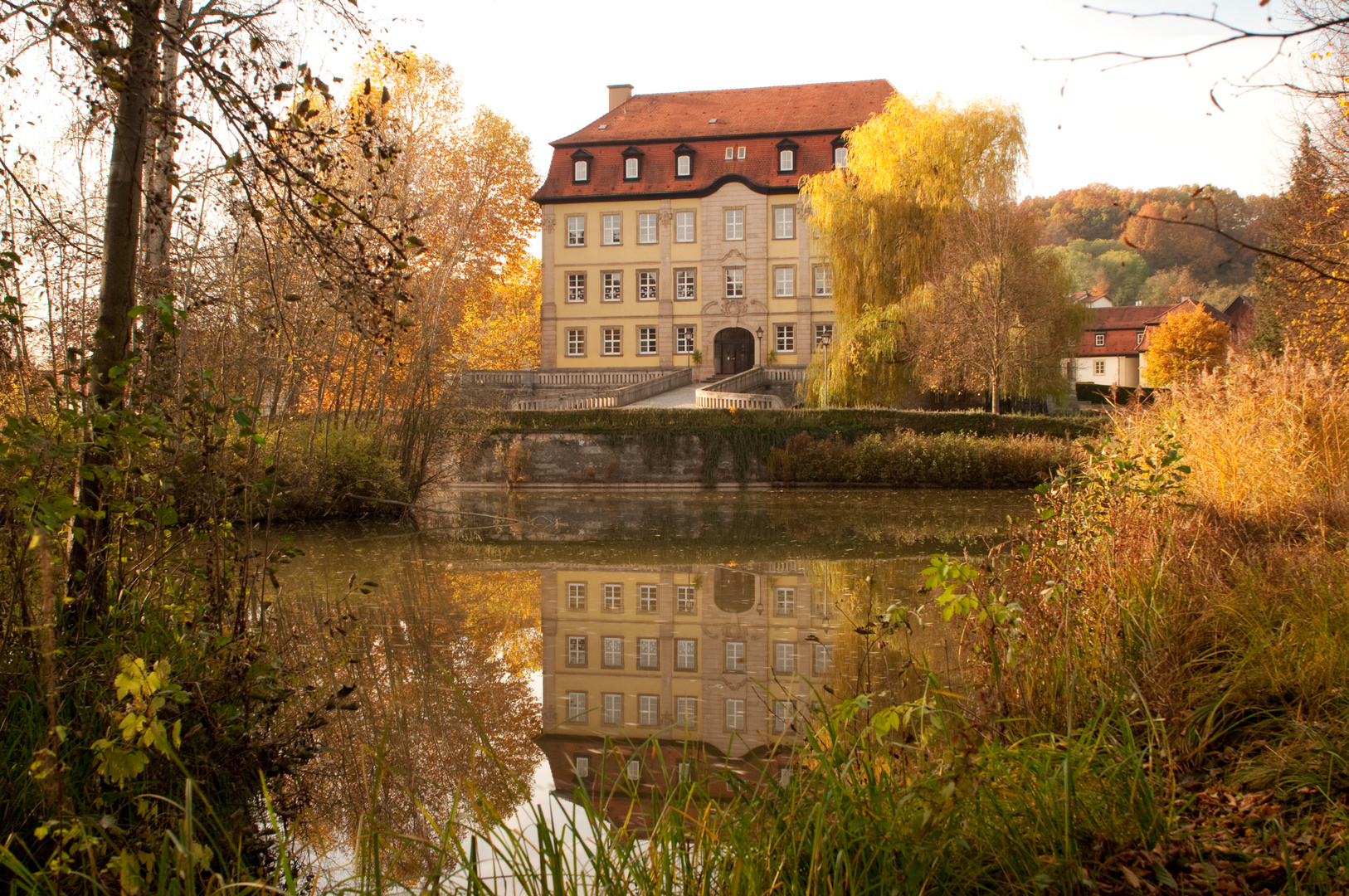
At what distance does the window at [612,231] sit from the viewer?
41531 millimetres

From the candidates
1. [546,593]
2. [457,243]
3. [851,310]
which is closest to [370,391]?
[457,243]

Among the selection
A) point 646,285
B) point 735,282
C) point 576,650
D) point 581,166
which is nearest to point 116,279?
point 576,650

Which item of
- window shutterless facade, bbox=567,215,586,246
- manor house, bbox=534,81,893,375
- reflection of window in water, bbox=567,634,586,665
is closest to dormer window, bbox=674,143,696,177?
manor house, bbox=534,81,893,375

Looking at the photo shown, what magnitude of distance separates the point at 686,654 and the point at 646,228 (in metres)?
35.8

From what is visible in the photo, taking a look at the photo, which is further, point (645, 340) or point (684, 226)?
point (645, 340)

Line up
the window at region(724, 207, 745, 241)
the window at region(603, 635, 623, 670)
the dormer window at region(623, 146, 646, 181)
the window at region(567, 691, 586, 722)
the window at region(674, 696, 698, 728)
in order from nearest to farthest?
the window at region(674, 696, 698, 728) < the window at region(567, 691, 586, 722) < the window at region(603, 635, 623, 670) < the window at region(724, 207, 745, 241) < the dormer window at region(623, 146, 646, 181)

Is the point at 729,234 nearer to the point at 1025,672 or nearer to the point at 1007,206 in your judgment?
the point at 1007,206

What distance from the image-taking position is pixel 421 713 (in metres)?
5.47

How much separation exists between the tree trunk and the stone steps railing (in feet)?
72.4

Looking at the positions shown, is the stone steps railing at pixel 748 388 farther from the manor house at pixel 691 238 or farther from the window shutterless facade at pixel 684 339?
the window shutterless facade at pixel 684 339

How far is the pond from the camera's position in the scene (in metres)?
4.36

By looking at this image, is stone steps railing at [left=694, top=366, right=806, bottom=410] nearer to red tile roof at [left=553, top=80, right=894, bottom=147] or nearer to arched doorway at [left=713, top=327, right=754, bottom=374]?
arched doorway at [left=713, top=327, right=754, bottom=374]

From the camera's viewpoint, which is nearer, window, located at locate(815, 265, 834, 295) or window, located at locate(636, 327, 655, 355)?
window, located at locate(815, 265, 834, 295)

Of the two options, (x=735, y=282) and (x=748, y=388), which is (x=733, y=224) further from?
(x=748, y=388)
